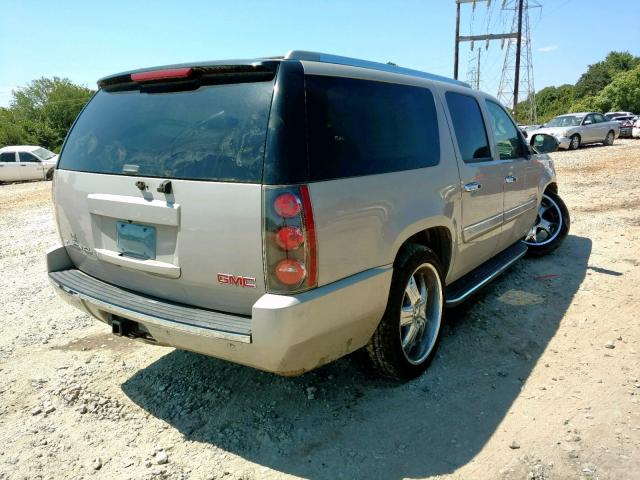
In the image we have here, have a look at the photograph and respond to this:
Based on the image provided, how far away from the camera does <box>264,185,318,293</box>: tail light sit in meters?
2.25

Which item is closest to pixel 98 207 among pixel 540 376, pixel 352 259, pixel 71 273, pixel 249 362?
pixel 71 273

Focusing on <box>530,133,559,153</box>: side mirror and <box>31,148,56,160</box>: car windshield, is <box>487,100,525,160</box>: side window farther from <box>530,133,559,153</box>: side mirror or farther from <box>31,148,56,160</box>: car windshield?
<box>31,148,56,160</box>: car windshield

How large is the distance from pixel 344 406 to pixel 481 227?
1.96 m

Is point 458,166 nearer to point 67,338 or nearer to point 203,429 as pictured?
point 203,429

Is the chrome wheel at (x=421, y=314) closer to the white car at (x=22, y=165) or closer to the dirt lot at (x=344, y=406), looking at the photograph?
the dirt lot at (x=344, y=406)

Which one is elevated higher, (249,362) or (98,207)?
(98,207)

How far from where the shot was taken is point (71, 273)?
3.20 m

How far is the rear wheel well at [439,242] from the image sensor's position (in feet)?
11.4

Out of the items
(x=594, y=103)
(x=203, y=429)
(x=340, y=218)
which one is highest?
(x=594, y=103)

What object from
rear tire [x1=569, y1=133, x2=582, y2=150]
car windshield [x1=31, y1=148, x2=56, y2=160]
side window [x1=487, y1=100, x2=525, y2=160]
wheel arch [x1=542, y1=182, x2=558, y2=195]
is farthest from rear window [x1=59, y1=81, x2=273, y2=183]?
rear tire [x1=569, y1=133, x2=582, y2=150]

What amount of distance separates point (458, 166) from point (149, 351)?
2775mm

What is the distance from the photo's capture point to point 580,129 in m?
21.5

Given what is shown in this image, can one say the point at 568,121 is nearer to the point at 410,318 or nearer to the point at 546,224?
the point at 546,224

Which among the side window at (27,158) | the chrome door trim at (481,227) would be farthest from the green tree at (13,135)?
the chrome door trim at (481,227)
